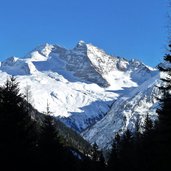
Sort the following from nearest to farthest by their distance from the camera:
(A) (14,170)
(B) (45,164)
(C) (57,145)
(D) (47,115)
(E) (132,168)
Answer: (A) (14,170)
(B) (45,164)
(C) (57,145)
(D) (47,115)
(E) (132,168)

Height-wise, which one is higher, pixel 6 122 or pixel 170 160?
pixel 6 122

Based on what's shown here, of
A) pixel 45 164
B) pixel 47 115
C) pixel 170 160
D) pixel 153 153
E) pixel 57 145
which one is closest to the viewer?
pixel 170 160

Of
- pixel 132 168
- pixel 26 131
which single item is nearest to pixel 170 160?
pixel 26 131

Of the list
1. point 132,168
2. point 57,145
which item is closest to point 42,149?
point 57,145

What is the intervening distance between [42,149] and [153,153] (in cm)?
1602

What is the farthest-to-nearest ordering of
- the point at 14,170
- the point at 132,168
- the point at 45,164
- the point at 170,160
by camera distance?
the point at 132,168 → the point at 45,164 → the point at 170,160 → the point at 14,170

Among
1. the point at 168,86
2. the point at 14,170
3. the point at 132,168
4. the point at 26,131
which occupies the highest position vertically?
the point at 132,168

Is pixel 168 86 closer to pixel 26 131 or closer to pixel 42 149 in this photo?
pixel 26 131

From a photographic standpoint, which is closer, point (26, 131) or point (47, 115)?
point (26, 131)

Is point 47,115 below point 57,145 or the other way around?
the other way around

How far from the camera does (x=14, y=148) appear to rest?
24109 millimetres

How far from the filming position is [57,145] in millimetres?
41281

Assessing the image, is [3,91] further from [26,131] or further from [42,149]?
[42,149]

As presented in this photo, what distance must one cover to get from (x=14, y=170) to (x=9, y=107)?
3677 millimetres
